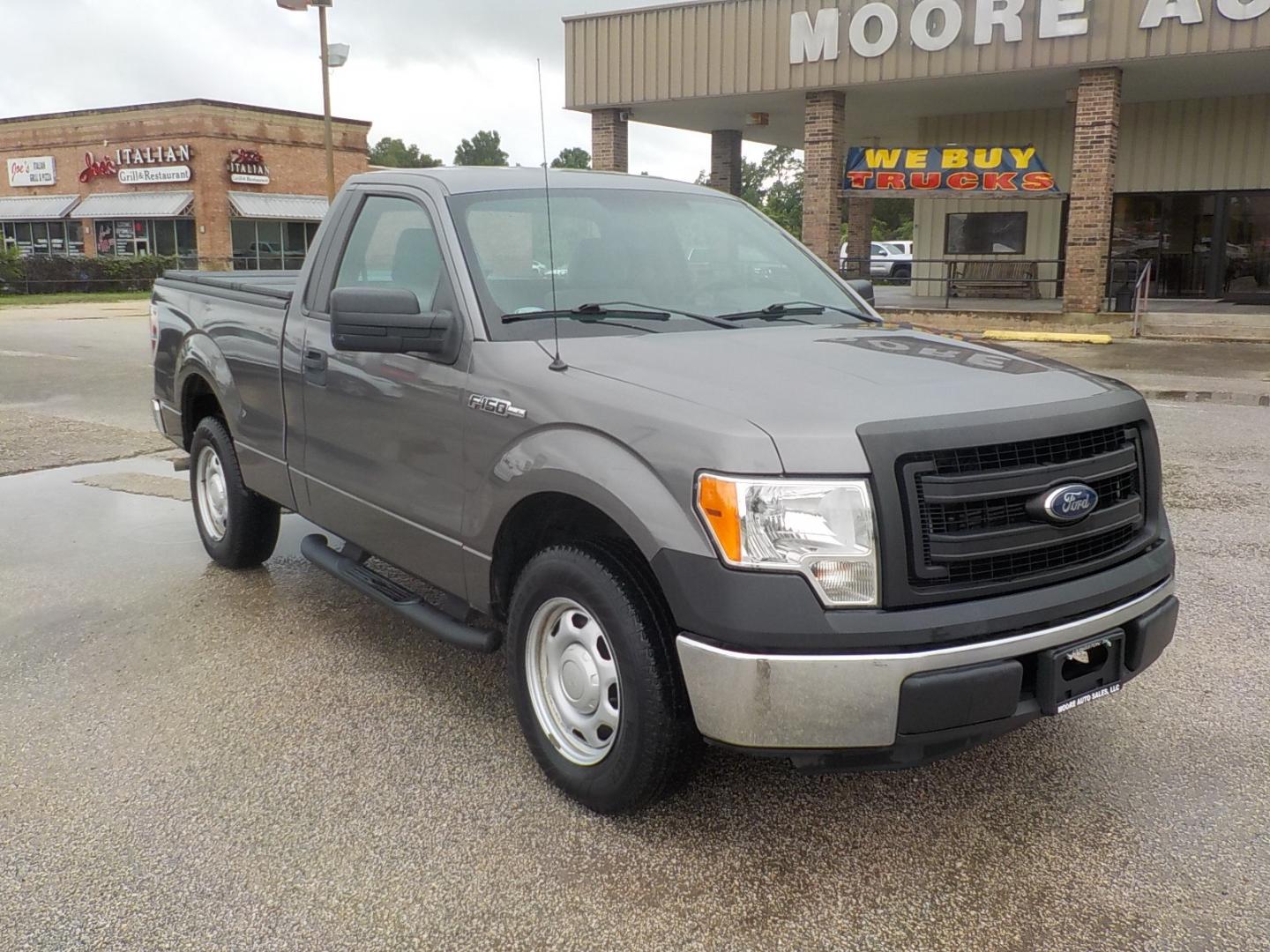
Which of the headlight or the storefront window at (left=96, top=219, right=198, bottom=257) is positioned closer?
the headlight

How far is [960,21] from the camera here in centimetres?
1952

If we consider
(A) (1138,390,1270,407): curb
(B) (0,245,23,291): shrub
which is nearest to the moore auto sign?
(A) (1138,390,1270,407): curb

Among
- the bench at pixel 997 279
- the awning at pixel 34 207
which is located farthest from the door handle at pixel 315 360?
the awning at pixel 34 207

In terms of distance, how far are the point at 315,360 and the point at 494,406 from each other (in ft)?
4.45

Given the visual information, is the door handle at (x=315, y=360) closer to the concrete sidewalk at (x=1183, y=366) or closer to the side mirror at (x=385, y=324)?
the side mirror at (x=385, y=324)

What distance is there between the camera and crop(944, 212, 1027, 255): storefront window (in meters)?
25.3

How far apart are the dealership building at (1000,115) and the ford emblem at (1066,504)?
1769 centimetres

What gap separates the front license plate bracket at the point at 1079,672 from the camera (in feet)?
9.66

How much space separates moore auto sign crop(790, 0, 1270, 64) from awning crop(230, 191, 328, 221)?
28.6 m

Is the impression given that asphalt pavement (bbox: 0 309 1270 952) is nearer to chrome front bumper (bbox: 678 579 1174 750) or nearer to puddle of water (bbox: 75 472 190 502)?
chrome front bumper (bbox: 678 579 1174 750)

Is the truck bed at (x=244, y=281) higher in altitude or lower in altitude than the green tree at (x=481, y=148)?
lower

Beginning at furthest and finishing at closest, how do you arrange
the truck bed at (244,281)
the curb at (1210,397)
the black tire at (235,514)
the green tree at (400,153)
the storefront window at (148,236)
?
the green tree at (400,153) < the storefront window at (148,236) < the curb at (1210,397) < the black tire at (235,514) < the truck bed at (244,281)

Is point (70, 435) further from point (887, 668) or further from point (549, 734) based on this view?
point (887, 668)

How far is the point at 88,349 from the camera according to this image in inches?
706
